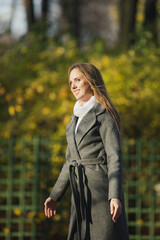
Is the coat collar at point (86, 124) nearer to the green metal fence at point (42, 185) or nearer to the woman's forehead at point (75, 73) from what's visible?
the woman's forehead at point (75, 73)

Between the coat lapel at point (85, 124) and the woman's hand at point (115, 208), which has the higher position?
the coat lapel at point (85, 124)

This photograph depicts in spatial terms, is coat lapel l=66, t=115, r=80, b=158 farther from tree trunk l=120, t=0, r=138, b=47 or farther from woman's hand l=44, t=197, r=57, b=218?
tree trunk l=120, t=0, r=138, b=47

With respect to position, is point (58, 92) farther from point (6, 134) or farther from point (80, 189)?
point (80, 189)

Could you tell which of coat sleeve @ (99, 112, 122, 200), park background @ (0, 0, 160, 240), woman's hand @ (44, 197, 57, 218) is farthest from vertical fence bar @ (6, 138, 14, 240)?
coat sleeve @ (99, 112, 122, 200)

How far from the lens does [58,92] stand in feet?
20.0

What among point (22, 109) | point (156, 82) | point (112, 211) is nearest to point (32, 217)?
point (22, 109)

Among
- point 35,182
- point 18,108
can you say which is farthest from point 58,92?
point 35,182

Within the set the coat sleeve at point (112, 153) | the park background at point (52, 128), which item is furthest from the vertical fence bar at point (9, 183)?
the coat sleeve at point (112, 153)

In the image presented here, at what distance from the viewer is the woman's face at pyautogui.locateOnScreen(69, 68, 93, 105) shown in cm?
286

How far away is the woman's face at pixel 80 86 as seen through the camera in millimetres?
2855

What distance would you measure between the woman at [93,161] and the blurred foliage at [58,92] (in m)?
2.78

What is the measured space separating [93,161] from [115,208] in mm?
405

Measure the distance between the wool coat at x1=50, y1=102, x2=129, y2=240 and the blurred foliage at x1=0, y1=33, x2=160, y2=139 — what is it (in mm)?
2813

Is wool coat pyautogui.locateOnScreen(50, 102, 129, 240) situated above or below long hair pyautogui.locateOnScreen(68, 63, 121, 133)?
below
